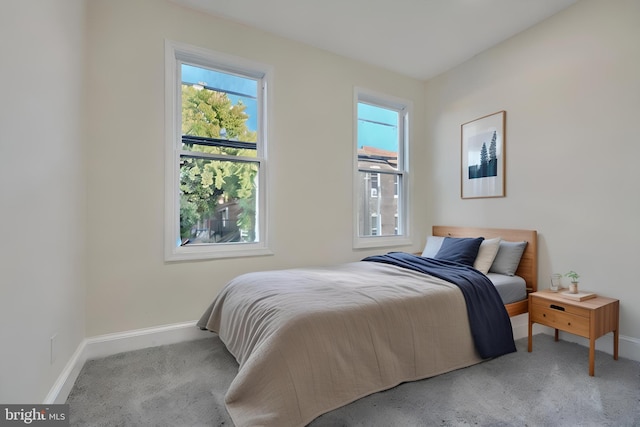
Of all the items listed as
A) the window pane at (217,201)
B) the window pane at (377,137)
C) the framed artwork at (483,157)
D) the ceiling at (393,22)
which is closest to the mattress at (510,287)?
the framed artwork at (483,157)

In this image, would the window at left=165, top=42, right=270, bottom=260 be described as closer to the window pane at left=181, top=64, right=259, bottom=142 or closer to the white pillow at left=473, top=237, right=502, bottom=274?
the window pane at left=181, top=64, right=259, bottom=142

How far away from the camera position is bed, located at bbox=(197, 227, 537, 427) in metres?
1.41

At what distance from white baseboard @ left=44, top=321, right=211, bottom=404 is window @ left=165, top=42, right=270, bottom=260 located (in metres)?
0.62

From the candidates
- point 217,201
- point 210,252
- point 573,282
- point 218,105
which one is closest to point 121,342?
point 210,252

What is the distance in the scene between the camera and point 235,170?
2.99 metres

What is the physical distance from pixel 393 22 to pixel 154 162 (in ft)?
8.35

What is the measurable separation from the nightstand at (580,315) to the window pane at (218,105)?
9.59ft

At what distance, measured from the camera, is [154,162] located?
2564 mm

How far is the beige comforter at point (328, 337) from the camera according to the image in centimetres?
141
